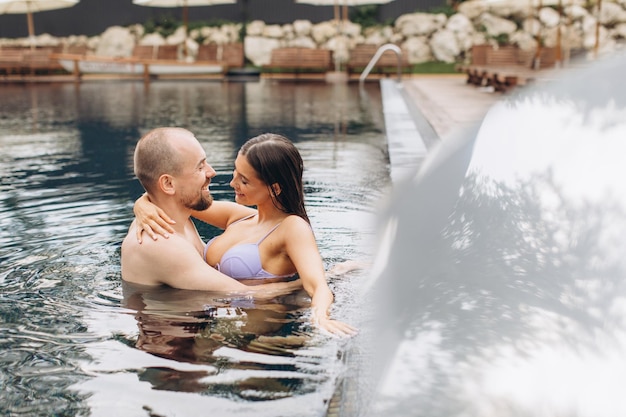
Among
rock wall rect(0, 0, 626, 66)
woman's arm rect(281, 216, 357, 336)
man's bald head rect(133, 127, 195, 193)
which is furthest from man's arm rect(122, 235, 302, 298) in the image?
rock wall rect(0, 0, 626, 66)

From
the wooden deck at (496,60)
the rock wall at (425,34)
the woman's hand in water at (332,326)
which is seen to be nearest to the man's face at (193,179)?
the woman's hand in water at (332,326)

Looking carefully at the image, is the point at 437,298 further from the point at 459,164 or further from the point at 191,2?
the point at 191,2

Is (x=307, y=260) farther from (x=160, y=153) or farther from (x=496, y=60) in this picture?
(x=496, y=60)

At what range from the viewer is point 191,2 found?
88.8 ft

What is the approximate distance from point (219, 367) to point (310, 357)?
313mm

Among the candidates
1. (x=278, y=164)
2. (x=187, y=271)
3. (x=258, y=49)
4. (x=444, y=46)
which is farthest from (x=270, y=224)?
(x=258, y=49)

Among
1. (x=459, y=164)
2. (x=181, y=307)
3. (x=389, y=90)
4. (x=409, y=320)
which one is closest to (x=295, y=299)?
(x=181, y=307)

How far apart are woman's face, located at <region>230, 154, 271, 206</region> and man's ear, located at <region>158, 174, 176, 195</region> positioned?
295 mm

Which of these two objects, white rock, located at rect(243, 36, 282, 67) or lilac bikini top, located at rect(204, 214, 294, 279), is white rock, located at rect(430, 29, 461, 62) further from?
lilac bikini top, located at rect(204, 214, 294, 279)

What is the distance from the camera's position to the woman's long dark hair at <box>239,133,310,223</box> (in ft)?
11.1

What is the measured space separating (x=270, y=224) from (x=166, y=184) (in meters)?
0.50

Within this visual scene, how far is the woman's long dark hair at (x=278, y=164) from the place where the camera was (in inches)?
133

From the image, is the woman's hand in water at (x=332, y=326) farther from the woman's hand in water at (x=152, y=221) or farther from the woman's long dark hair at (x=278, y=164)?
the woman's hand in water at (x=152, y=221)

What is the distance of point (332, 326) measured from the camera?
294 centimetres
